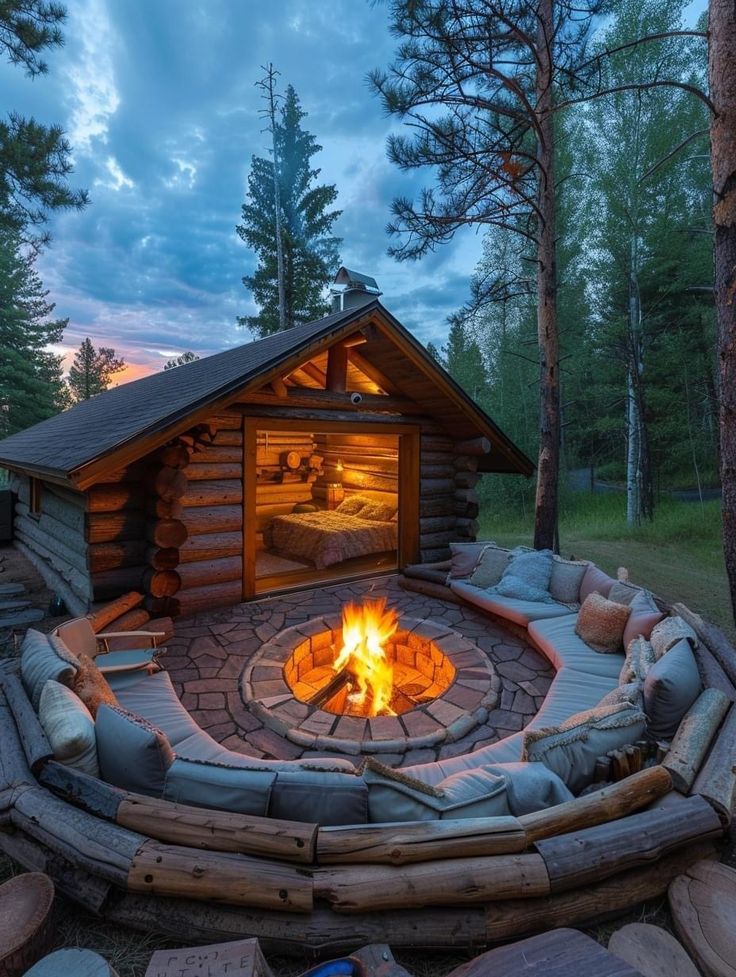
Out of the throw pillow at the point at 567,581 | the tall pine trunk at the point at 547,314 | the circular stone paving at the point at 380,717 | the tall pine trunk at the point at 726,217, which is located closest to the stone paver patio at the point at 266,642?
the circular stone paving at the point at 380,717

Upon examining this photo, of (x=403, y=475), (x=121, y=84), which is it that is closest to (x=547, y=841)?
(x=403, y=475)

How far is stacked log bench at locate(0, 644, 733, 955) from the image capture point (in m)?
1.79

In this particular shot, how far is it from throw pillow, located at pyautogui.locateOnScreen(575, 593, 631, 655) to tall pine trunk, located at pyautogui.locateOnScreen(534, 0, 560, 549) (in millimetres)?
3008

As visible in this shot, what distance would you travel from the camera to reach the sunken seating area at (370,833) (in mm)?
1797

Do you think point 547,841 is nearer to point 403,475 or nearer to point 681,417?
point 403,475

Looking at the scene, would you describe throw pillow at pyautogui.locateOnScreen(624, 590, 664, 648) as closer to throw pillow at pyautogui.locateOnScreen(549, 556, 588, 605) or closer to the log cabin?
throw pillow at pyautogui.locateOnScreen(549, 556, 588, 605)

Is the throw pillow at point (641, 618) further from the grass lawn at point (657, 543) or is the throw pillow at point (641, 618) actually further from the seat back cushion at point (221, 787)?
the seat back cushion at point (221, 787)

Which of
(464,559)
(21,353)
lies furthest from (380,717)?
(21,353)

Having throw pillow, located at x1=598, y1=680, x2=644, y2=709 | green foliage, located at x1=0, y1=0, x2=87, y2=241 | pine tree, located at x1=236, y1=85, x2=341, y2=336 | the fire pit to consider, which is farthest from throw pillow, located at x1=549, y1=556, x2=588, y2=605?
pine tree, located at x1=236, y1=85, x2=341, y2=336

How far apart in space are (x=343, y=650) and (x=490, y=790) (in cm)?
294

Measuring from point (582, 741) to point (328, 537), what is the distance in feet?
19.6

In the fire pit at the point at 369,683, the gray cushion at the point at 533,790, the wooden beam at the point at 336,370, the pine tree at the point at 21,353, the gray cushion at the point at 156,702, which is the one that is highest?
the pine tree at the point at 21,353

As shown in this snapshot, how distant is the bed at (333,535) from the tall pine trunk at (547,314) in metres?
2.85

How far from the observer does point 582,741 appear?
96.9 inches
